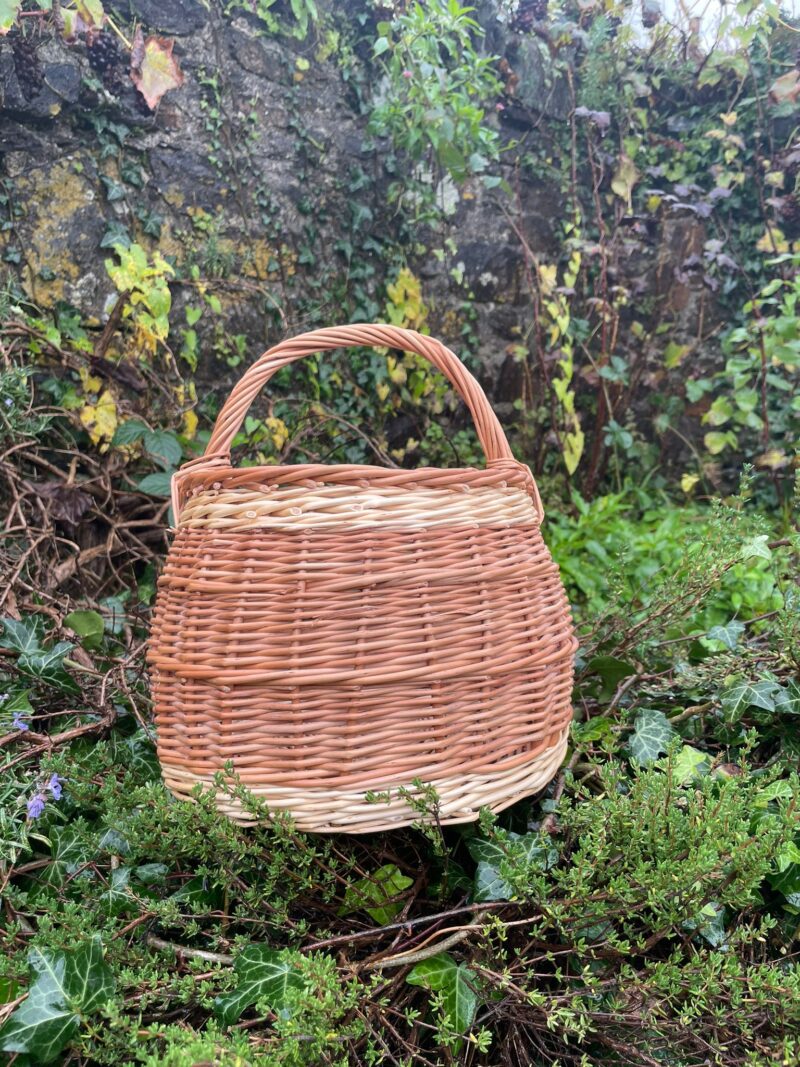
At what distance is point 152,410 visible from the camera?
196cm

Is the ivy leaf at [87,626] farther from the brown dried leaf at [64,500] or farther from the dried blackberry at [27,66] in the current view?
the dried blackberry at [27,66]

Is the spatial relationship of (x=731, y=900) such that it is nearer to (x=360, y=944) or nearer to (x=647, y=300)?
(x=360, y=944)

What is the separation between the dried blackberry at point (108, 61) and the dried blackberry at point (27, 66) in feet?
0.45

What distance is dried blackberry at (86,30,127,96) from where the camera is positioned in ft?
5.88

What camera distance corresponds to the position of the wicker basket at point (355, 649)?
819mm

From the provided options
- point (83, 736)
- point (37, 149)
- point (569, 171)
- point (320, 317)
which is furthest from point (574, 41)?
point (83, 736)

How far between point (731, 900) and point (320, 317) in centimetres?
194

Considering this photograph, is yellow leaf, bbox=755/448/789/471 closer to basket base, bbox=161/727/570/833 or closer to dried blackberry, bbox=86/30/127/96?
basket base, bbox=161/727/570/833

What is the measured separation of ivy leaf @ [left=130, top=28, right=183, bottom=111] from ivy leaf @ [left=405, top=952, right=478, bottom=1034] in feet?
6.75

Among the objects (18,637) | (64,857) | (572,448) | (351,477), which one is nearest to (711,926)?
(351,477)

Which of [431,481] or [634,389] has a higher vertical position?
[431,481]

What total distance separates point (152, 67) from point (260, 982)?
2082 millimetres

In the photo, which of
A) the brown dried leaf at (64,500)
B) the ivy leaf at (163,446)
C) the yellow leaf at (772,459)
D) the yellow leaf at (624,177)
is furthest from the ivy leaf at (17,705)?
the yellow leaf at (624,177)

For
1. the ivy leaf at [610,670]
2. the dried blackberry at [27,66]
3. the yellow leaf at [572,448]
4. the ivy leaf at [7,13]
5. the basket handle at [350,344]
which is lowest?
the yellow leaf at [572,448]
